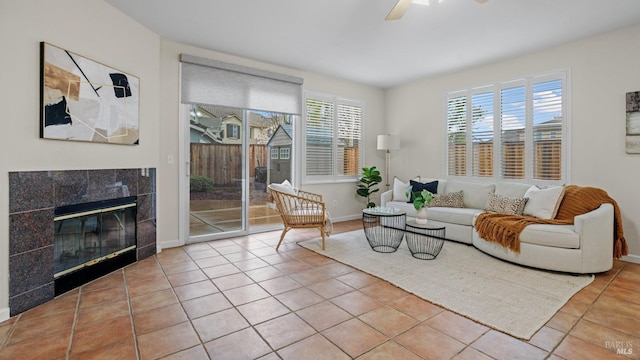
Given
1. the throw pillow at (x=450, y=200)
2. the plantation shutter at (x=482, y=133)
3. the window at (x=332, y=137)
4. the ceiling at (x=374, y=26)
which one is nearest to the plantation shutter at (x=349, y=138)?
the window at (x=332, y=137)

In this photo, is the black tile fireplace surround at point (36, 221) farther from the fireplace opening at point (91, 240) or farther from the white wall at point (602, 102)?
the white wall at point (602, 102)

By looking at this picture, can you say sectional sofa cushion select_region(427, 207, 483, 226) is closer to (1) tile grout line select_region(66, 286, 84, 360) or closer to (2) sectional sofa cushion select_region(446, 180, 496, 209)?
(2) sectional sofa cushion select_region(446, 180, 496, 209)

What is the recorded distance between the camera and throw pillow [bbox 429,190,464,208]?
14.8 feet

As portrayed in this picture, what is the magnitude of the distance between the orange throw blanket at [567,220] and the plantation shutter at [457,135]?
172cm

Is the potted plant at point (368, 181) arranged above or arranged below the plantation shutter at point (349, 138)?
below

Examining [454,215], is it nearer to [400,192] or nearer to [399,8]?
[400,192]

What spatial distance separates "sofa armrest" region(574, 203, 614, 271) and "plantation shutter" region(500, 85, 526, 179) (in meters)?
1.49

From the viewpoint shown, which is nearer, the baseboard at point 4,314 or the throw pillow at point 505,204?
the baseboard at point 4,314

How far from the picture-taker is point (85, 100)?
2.78 m

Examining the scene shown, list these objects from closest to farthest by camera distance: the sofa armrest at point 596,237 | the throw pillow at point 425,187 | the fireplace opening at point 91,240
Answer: the fireplace opening at point 91,240 → the sofa armrest at point 596,237 → the throw pillow at point 425,187

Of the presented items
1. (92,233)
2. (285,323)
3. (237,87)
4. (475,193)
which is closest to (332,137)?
(237,87)

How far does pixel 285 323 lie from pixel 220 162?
292cm

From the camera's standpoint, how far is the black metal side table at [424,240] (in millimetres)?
3404

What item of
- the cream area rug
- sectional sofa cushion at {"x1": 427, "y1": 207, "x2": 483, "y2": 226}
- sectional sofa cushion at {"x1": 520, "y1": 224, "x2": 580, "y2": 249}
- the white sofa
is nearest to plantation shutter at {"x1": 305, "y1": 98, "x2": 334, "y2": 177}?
the cream area rug
